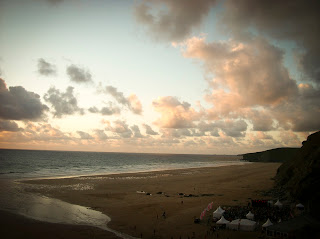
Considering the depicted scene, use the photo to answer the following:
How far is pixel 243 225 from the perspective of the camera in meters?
24.0

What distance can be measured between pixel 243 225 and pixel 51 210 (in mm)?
27234

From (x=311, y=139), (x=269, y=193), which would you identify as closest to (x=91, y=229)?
(x=269, y=193)

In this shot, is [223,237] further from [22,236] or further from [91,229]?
[22,236]

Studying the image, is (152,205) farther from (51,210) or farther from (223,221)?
(51,210)

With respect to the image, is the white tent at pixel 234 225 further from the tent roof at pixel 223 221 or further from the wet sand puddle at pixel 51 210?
the wet sand puddle at pixel 51 210

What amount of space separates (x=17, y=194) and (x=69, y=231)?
74.8ft

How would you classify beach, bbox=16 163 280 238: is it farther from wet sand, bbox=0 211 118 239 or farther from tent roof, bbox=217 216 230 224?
wet sand, bbox=0 211 118 239

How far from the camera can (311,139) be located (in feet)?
139

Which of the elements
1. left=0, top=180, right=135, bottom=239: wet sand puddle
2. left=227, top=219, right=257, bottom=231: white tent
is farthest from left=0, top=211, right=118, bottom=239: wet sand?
left=227, top=219, right=257, bottom=231: white tent

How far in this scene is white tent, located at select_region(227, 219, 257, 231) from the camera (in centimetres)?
2381

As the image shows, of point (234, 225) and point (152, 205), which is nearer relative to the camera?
point (234, 225)

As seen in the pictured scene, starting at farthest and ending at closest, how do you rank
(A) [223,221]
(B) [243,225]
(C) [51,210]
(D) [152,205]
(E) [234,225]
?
(D) [152,205] → (C) [51,210] → (A) [223,221] → (E) [234,225] → (B) [243,225]

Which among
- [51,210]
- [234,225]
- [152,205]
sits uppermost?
[234,225]

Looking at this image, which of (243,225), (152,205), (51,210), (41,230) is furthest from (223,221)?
(51,210)
